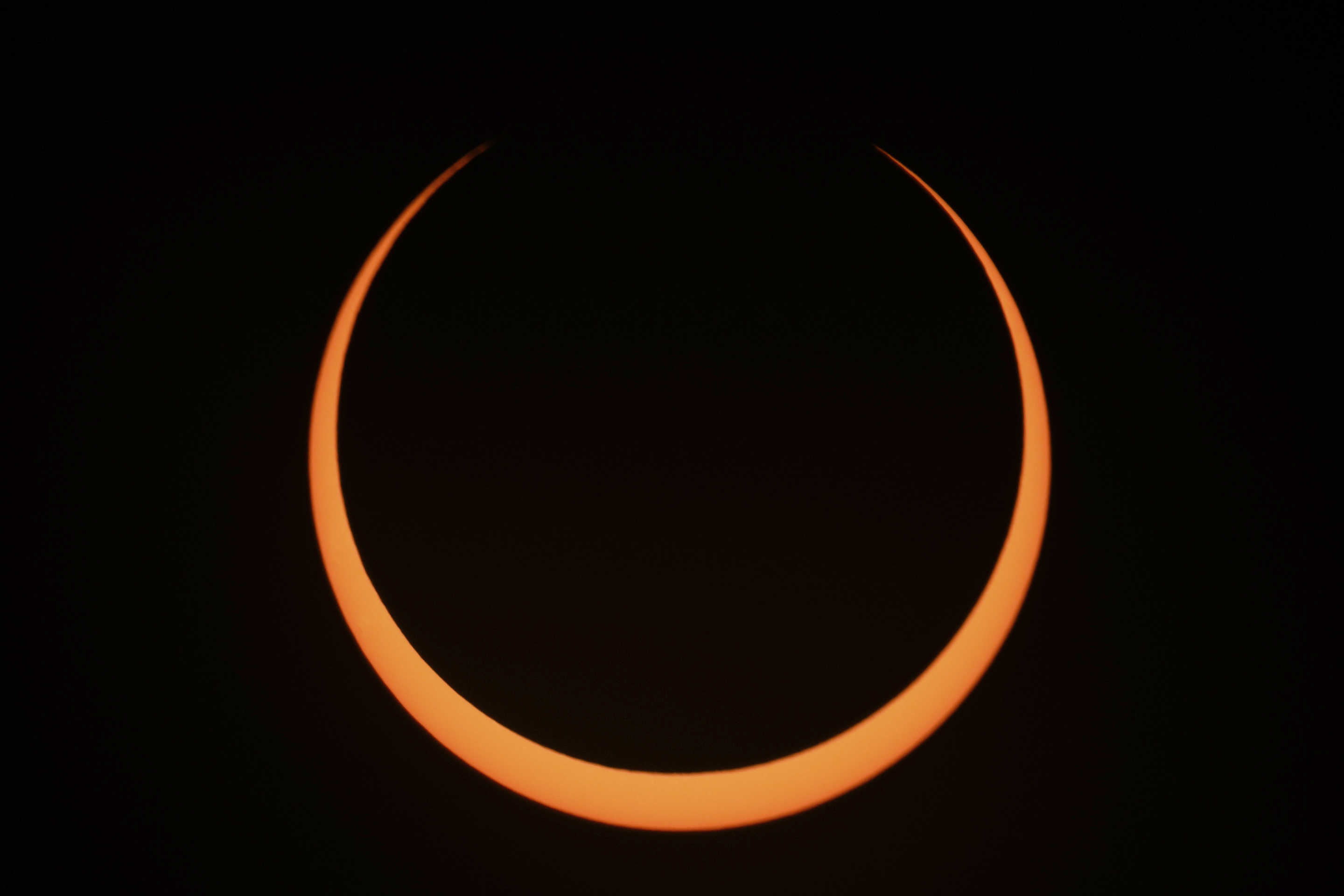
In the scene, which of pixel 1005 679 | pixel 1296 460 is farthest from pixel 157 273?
pixel 1296 460

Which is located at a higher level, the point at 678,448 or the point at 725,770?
the point at 678,448

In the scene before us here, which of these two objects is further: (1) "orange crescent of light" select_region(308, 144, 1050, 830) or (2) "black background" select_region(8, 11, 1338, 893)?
(2) "black background" select_region(8, 11, 1338, 893)

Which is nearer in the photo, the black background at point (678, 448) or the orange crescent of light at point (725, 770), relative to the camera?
the orange crescent of light at point (725, 770)

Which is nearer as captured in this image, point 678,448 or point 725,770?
point 725,770

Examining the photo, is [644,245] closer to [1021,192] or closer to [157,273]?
[1021,192]
